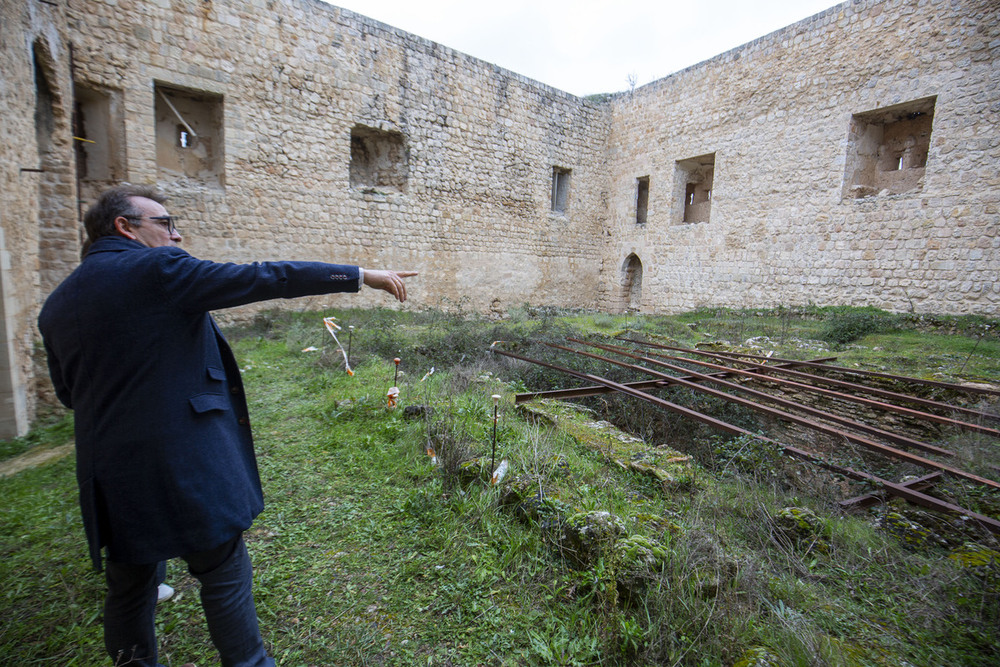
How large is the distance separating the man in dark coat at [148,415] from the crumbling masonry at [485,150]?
139 inches

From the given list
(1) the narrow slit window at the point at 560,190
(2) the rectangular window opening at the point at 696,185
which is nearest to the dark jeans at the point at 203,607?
(2) the rectangular window opening at the point at 696,185

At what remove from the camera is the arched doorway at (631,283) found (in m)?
15.1

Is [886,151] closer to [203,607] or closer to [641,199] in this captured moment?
[641,199]

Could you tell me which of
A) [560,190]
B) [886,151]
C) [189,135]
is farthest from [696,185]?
[189,135]

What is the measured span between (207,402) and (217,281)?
1.28 ft

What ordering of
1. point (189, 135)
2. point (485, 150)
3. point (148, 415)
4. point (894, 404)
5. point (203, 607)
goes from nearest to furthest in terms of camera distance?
point (148, 415), point (203, 607), point (894, 404), point (189, 135), point (485, 150)

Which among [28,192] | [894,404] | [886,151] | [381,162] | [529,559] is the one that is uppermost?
[886,151]

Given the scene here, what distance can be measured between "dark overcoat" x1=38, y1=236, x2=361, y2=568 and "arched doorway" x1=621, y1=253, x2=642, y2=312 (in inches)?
568

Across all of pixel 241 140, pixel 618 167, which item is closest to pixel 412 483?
pixel 241 140

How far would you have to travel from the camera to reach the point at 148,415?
1413 millimetres

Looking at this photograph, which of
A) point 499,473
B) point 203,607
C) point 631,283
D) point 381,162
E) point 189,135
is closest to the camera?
point 203,607

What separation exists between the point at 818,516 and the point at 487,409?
2523mm

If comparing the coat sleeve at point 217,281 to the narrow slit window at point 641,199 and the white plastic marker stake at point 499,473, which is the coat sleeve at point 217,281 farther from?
the narrow slit window at point 641,199

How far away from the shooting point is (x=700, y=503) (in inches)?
104
